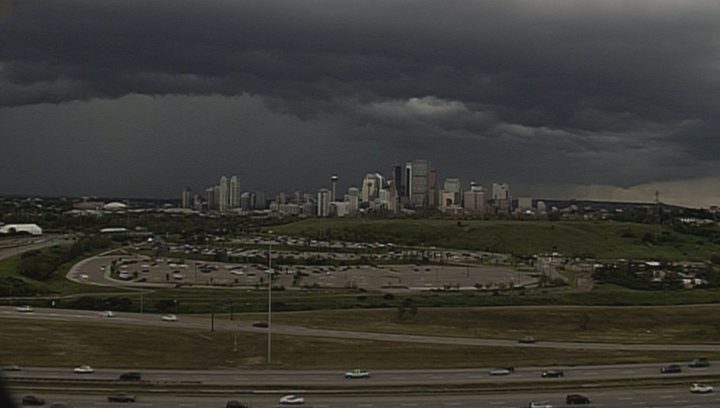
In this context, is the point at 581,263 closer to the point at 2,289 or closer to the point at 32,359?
the point at 2,289

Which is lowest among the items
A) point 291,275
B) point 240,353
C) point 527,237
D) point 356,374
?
point 240,353

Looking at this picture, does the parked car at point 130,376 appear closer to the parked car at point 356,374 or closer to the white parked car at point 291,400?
the white parked car at point 291,400

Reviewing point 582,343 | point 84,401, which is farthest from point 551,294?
point 84,401

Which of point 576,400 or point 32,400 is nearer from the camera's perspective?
point 32,400

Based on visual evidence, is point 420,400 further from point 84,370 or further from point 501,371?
point 84,370

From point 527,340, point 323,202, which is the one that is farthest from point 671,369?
point 323,202

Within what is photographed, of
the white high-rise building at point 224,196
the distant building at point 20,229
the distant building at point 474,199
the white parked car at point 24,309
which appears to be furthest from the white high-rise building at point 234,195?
the white parked car at point 24,309

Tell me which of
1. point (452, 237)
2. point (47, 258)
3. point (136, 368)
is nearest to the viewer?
point (136, 368)

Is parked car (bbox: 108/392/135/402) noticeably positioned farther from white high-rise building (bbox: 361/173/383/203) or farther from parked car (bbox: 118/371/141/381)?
white high-rise building (bbox: 361/173/383/203)
